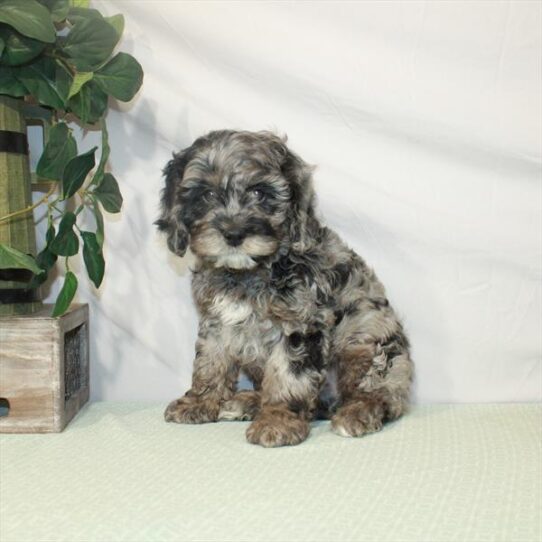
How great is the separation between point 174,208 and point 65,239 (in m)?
0.46

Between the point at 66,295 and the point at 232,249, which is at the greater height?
the point at 232,249

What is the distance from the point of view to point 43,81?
3242mm

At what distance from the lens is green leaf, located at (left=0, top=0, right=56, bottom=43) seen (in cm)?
287

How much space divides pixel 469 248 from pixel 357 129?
0.76m

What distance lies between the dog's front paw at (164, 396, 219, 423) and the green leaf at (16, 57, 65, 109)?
1.35m

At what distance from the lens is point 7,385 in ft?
10.6

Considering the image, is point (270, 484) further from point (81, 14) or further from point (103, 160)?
point (81, 14)

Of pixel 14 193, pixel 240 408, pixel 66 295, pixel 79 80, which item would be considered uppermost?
pixel 79 80

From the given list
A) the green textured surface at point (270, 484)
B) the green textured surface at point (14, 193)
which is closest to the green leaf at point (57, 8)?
the green textured surface at point (14, 193)

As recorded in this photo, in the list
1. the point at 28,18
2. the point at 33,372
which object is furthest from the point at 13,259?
the point at 28,18

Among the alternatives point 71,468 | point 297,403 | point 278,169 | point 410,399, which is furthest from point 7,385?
point 410,399

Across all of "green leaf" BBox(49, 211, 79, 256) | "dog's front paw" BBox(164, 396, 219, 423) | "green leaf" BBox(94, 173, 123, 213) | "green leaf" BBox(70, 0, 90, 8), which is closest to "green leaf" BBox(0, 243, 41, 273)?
"green leaf" BBox(49, 211, 79, 256)

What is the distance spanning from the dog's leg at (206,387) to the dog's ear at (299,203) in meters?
0.61

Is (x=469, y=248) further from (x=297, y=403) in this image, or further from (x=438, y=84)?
(x=297, y=403)
